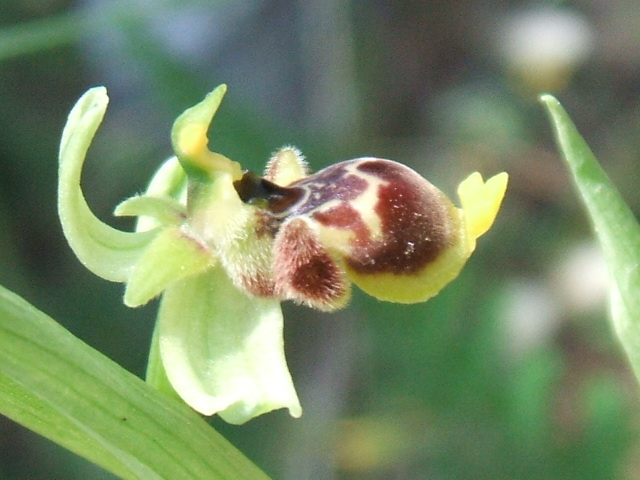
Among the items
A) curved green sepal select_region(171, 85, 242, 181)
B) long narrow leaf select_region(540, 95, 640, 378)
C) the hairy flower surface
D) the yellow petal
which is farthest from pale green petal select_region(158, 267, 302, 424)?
long narrow leaf select_region(540, 95, 640, 378)

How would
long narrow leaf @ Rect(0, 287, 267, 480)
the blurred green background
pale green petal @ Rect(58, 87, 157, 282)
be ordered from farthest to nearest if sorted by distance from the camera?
the blurred green background
pale green petal @ Rect(58, 87, 157, 282)
long narrow leaf @ Rect(0, 287, 267, 480)

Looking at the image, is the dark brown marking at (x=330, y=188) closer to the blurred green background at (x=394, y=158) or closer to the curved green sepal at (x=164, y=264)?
the curved green sepal at (x=164, y=264)

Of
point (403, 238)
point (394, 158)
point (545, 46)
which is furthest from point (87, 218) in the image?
point (545, 46)

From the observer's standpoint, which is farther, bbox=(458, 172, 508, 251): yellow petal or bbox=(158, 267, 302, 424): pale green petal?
bbox=(458, 172, 508, 251): yellow petal

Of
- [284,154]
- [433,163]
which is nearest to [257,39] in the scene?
[433,163]

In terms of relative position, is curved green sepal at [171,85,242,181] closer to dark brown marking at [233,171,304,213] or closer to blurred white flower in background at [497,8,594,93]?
dark brown marking at [233,171,304,213]

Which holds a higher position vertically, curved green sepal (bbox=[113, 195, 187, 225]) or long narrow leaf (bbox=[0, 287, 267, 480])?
curved green sepal (bbox=[113, 195, 187, 225])

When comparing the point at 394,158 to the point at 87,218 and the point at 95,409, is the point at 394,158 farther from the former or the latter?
the point at 95,409

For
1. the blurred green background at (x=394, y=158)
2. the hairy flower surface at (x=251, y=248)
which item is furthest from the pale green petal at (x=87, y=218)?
the blurred green background at (x=394, y=158)
